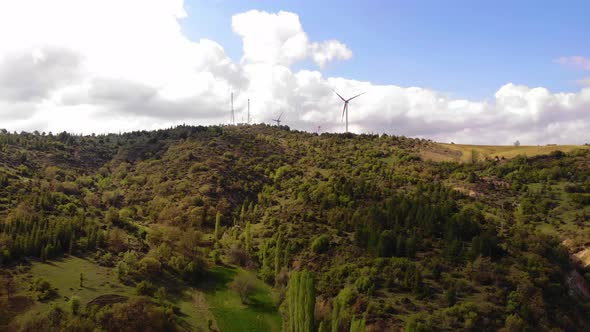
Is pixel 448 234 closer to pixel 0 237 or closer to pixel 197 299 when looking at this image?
pixel 197 299

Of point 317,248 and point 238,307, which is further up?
point 317,248

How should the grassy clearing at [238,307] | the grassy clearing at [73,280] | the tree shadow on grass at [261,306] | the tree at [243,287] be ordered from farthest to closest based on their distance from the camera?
1. the tree at [243,287]
2. the tree shadow on grass at [261,306]
3. the grassy clearing at [238,307]
4. the grassy clearing at [73,280]

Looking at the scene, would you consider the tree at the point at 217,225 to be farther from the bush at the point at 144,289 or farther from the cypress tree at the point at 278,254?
the bush at the point at 144,289

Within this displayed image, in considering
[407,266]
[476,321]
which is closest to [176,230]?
[407,266]

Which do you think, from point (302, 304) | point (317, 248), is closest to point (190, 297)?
point (317, 248)

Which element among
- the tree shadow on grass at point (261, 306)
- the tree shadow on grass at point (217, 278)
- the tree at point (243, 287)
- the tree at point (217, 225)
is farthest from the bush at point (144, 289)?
the tree at point (217, 225)

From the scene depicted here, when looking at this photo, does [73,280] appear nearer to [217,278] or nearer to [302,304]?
[217,278]
